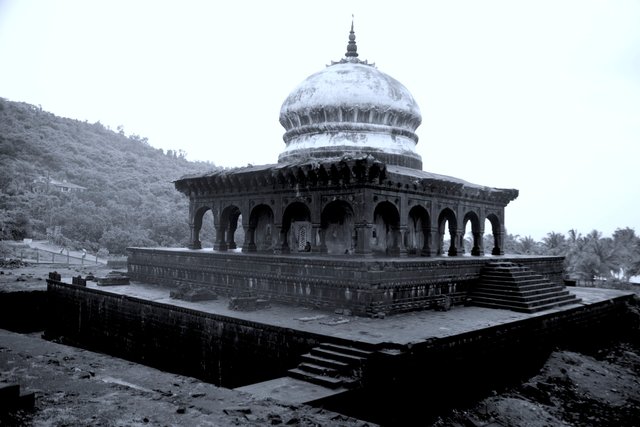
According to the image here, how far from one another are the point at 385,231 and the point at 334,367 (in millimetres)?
8359

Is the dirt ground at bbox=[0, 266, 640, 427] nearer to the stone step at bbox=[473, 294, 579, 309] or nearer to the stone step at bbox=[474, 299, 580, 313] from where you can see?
the stone step at bbox=[474, 299, 580, 313]

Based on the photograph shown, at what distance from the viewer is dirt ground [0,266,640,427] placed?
638 cm

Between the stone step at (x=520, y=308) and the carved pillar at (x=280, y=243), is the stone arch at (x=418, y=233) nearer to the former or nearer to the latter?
the stone step at (x=520, y=308)

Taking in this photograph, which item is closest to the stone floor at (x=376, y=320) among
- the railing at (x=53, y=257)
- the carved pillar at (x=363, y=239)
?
the carved pillar at (x=363, y=239)

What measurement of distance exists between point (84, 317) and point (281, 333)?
9765 millimetres

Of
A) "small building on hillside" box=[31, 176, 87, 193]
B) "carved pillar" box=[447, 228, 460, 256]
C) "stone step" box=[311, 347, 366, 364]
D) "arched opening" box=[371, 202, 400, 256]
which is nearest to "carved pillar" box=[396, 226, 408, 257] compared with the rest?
"arched opening" box=[371, 202, 400, 256]

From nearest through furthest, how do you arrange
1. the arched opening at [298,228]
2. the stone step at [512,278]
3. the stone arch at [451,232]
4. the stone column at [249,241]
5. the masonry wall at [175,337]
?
the masonry wall at [175,337]
the stone step at [512,278]
the arched opening at [298,228]
the stone column at [249,241]
the stone arch at [451,232]

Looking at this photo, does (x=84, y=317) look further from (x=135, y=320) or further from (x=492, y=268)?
(x=492, y=268)

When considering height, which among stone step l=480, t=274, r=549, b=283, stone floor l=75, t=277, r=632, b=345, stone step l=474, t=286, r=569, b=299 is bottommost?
stone floor l=75, t=277, r=632, b=345

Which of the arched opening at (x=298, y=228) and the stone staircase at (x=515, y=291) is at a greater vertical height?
the arched opening at (x=298, y=228)

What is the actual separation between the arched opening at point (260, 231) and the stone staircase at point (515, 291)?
735cm

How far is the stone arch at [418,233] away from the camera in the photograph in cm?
1736

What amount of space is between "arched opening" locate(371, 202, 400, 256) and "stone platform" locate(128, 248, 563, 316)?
1459mm

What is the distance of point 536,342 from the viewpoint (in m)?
13.1
